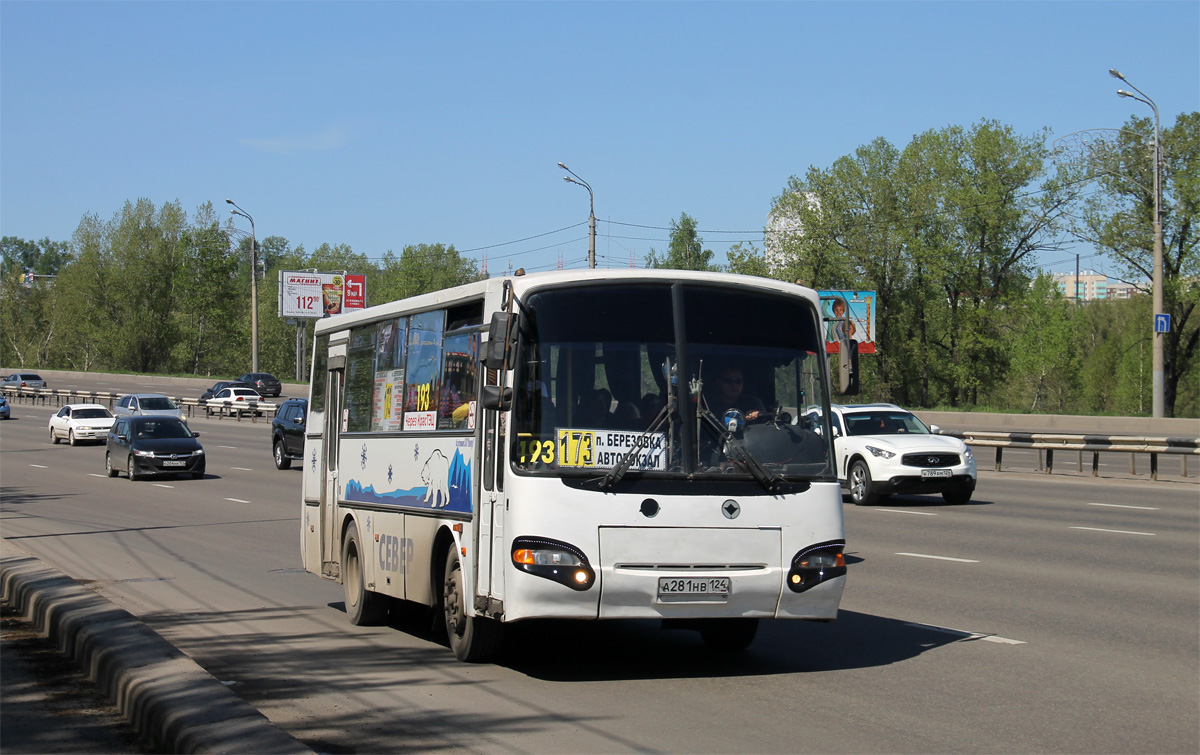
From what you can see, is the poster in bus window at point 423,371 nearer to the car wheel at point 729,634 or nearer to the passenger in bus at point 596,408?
the passenger in bus at point 596,408

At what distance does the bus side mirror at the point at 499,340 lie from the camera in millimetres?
7449

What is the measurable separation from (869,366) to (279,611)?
7270 centimetres

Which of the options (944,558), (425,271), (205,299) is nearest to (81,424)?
(944,558)

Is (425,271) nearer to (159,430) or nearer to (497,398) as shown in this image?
(159,430)

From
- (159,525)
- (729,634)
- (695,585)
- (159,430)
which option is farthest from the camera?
(159,430)

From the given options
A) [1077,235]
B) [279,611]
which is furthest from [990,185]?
[279,611]

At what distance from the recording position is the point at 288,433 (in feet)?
106

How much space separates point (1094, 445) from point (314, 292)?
52.1 metres

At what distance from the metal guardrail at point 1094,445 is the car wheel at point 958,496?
5.99 metres

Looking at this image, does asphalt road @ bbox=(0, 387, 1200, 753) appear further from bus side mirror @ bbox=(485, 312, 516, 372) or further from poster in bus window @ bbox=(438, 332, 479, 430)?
bus side mirror @ bbox=(485, 312, 516, 372)

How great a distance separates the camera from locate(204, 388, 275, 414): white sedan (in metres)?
64.1

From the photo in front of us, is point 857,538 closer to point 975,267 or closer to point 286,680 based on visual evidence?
point 286,680

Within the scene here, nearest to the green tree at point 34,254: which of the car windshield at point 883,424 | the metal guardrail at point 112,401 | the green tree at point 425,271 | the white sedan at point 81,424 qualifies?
the green tree at point 425,271

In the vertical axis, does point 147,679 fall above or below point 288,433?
below
